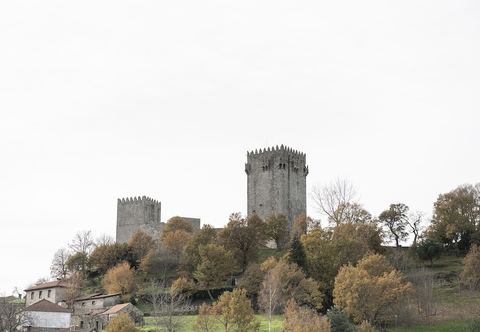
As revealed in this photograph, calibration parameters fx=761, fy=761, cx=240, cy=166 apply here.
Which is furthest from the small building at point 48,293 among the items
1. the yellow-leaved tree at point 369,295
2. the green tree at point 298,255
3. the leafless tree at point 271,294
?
the yellow-leaved tree at point 369,295

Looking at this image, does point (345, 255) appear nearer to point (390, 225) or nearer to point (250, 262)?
point (250, 262)

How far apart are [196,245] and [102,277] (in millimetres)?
13531

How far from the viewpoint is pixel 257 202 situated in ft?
316

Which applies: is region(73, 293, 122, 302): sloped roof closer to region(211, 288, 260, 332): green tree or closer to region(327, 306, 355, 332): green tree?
region(211, 288, 260, 332): green tree

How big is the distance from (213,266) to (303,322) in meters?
21.1

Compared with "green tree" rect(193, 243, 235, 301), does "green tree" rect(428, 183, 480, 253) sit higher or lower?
higher

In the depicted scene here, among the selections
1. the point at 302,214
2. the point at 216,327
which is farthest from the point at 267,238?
the point at 216,327

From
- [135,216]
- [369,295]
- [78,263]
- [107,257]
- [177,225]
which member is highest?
[135,216]

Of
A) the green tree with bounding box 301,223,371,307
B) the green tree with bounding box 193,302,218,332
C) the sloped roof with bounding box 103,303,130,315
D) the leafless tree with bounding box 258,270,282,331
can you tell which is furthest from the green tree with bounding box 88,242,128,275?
the green tree with bounding box 193,302,218,332

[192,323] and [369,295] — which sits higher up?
[369,295]

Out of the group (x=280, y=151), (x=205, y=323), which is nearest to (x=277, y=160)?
(x=280, y=151)

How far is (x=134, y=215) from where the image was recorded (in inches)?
4003

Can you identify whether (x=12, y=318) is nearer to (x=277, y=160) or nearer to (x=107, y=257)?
(x=107, y=257)

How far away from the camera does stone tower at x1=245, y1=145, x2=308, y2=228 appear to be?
9525cm
